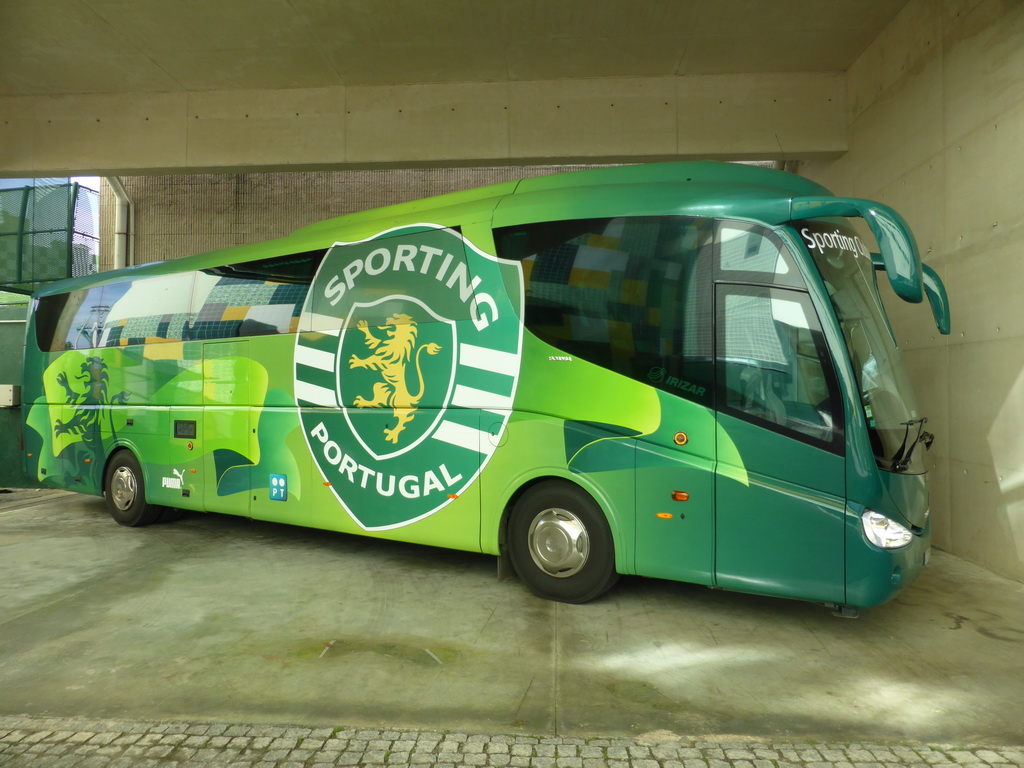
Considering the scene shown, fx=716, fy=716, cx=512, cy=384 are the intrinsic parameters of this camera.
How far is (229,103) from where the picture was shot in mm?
9992

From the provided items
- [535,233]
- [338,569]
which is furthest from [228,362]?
[535,233]

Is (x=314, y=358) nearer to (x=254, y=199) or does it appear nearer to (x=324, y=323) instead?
(x=324, y=323)

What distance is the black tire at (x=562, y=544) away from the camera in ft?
17.1

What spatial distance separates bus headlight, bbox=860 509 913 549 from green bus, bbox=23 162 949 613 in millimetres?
14

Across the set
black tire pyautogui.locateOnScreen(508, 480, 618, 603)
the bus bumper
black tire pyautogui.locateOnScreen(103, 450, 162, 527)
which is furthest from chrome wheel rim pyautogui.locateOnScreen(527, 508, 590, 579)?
black tire pyautogui.locateOnScreen(103, 450, 162, 527)

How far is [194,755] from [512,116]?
Answer: 8.33 m

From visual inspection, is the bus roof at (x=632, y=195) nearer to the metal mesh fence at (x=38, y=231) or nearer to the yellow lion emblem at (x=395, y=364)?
the yellow lion emblem at (x=395, y=364)

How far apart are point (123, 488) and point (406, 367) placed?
490 cm

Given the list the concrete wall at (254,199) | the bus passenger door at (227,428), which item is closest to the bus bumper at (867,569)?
the bus passenger door at (227,428)

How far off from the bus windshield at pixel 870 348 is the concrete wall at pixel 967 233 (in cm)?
198

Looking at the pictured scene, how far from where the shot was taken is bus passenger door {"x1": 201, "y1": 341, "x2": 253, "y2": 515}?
7434 millimetres

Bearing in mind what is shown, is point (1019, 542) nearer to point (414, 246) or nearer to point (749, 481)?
point (749, 481)

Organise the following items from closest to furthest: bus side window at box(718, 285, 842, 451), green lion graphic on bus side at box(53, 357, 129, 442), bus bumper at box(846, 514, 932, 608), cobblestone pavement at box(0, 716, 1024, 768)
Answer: cobblestone pavement at box(0, 716, 1024, 768) < bus bumper at box(846, 514, 932, 608) < bus side window at box(718, 285, 842, 451) < green lion graphic on bus side at box(53, 357, 129, 442)

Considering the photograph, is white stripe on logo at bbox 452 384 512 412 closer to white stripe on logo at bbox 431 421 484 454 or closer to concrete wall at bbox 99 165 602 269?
white stripe on logo at bbox 431 421 484 454
